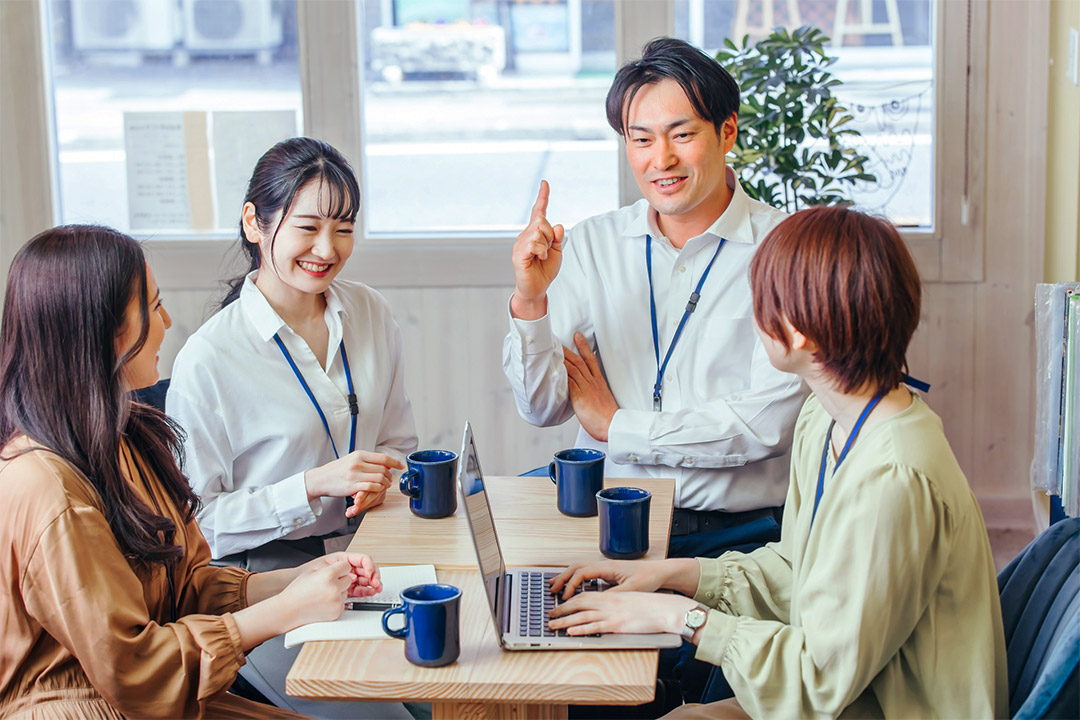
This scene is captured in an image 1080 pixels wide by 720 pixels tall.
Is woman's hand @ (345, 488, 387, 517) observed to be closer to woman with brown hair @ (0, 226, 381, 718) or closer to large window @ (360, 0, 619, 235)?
woman with brown hair @ (0, 226, 381, 718)

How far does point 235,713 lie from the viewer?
153 cm

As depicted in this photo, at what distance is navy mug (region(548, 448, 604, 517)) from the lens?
1.80 m

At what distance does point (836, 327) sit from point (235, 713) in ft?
3.27

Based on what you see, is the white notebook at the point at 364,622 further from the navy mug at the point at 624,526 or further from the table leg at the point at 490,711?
the navy mug at the point at 624,526

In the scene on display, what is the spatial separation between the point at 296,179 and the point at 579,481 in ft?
2.69

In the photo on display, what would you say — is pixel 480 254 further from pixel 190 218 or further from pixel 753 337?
pixel 753 337

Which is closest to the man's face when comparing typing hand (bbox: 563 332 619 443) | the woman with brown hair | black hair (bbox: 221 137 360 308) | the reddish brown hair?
typing hand (bbox: 563 332 619 443)

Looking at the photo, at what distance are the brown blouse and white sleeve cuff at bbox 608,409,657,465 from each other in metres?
0.89

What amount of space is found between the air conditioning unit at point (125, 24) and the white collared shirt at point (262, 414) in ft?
5.74

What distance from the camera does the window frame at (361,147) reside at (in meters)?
3.21

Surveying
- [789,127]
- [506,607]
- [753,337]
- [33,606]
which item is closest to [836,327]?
[506,607]

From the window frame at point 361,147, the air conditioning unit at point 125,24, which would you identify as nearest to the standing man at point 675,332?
the window frame at point 361,147

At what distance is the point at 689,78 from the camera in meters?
2.12

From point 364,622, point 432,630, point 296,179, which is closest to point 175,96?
point 296,179
